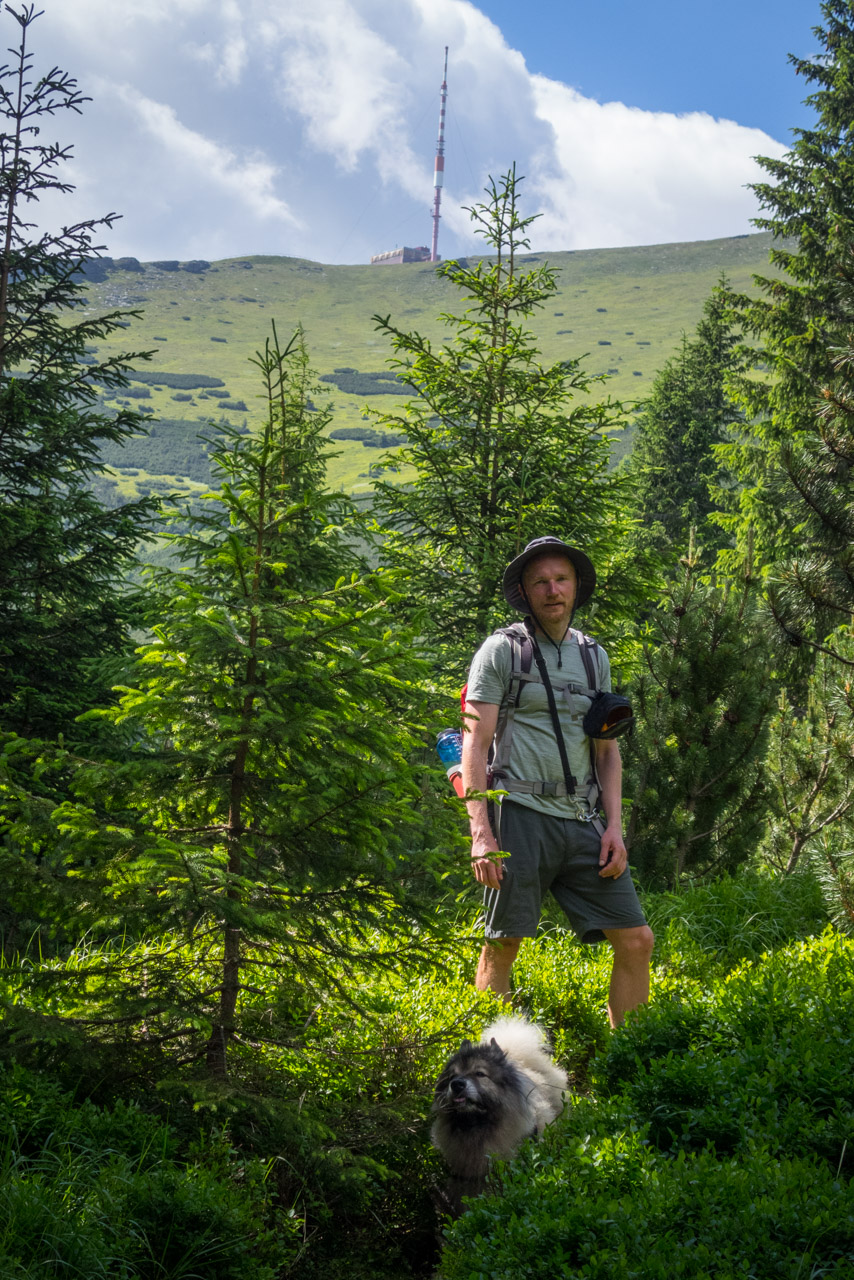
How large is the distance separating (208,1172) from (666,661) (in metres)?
5.24

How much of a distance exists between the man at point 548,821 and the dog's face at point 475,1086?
607 millimetres

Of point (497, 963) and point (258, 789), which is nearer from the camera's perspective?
point (258, 789)

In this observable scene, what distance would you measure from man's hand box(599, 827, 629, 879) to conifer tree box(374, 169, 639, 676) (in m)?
4.56

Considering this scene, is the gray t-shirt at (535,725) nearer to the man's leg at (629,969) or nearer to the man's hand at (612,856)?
the man's hand at (612,856)

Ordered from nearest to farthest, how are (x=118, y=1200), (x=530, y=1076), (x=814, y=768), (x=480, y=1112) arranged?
(x=118, y=1200) → (x=480, y=1112) → (x=530, y=1076) → (x=814, y=768)

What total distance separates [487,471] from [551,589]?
5.03 meters

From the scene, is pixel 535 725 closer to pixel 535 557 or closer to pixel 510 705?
pixel 510 705

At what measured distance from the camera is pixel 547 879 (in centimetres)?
396

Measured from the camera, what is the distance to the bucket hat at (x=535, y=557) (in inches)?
166

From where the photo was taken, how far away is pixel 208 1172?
Answer: 2865mm

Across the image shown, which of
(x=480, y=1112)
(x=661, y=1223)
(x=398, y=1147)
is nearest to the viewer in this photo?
(x=661, y=1223)

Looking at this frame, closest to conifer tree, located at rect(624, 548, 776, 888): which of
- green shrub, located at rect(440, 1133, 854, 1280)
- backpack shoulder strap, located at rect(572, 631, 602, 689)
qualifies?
backpack shoulder strap, located at rect(572, 631, 602, 689)

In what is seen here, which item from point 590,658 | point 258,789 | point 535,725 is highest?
point 590,658

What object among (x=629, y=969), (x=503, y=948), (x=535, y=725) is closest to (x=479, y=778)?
(x=535, y=725)
